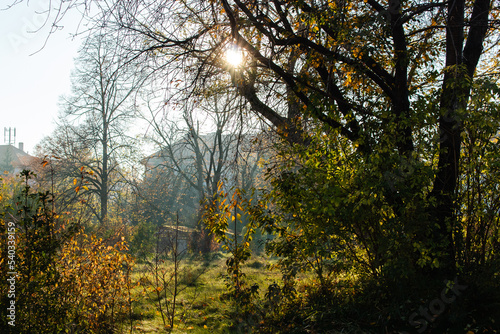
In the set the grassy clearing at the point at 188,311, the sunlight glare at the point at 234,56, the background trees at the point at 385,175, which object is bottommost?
the grassy clearing at the point at 188,311

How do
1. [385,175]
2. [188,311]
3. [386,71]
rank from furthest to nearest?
[188,311] < [386,71] < [385,175]

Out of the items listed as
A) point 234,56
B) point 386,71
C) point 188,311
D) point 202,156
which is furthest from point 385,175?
point 202,156

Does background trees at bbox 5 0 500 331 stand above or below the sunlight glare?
below

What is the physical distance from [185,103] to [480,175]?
14.1 ft

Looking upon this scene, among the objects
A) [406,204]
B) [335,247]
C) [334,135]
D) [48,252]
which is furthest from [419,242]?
[48,252]

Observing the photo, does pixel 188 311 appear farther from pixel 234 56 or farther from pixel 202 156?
pixel 202 156

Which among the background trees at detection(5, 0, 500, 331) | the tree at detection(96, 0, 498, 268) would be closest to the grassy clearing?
the background trees at detection(5, 0, 500, 331)

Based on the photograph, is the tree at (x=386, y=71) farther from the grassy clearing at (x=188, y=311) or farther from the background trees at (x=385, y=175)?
the grassy clearing at (x=188, y=311)

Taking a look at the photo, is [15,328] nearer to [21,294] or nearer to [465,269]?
[21,294]

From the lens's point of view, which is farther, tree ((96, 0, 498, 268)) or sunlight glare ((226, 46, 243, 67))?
sunlight glare ((226, 46, 243, 67))

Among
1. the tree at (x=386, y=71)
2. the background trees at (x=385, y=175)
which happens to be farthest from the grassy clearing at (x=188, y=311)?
the tree at (x=386, y=71)

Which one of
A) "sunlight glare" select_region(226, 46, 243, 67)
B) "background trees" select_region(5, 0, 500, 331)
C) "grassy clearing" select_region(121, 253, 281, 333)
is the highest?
"sunlight glare" select_region(226, 46, 243, 67)

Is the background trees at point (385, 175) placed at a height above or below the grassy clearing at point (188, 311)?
above

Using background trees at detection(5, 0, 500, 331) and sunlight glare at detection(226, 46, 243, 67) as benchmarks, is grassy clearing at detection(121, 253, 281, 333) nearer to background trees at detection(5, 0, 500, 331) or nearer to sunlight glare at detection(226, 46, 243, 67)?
background trees at detection(5, 0, 500, 331)
